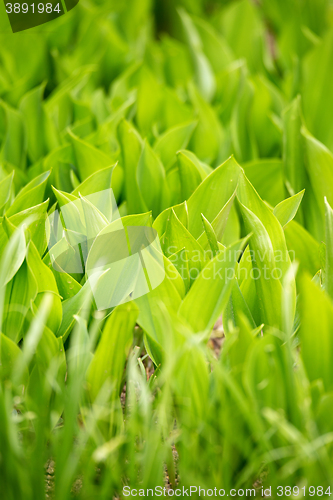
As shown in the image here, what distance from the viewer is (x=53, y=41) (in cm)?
181

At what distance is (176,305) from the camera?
72 cm

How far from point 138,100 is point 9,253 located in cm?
97

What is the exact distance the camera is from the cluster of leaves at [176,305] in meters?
0.57

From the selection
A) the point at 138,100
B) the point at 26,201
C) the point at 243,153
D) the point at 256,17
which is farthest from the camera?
the point at 256,17

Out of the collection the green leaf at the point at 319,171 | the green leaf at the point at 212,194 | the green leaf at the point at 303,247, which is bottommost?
the green leaf at the point at 303,247

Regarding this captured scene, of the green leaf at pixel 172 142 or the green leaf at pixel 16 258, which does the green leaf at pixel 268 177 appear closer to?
the green leaf at pixel 172 142

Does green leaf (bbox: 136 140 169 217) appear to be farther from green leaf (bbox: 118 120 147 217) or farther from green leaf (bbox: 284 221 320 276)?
green leaf (bbox: 284 221 320 276)

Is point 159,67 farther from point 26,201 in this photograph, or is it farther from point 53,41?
point 26,201

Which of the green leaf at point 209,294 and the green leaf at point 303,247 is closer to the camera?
the green leaf at point 209,294

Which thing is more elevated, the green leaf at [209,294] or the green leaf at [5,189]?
the green leaf at [5,189]

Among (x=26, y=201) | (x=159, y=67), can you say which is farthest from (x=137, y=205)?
(x=159, y=67)

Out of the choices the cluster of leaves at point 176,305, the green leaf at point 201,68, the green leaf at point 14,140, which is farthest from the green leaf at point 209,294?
the green leaf at point 201,68

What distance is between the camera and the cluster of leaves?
57 centimetres

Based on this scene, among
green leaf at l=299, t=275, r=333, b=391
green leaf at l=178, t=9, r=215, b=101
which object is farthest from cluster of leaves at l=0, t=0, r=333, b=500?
green leaf at l=178, t=9, r=215, b=101
